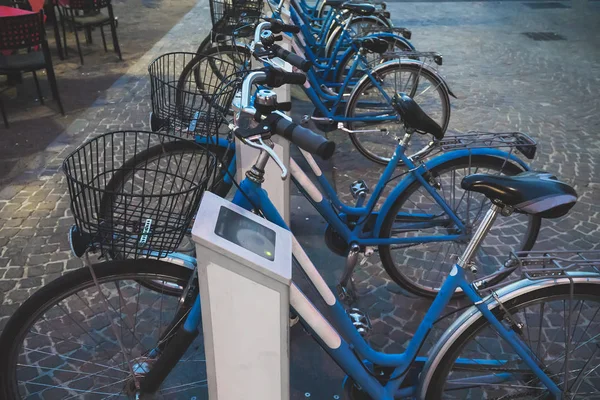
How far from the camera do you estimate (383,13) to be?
5.87 metres

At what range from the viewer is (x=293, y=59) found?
95.0 inches

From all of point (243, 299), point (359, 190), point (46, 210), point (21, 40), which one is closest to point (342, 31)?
point (359, 190)

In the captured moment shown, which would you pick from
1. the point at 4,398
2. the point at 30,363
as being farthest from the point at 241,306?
the point at 30,363

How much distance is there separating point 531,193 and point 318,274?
76 cm

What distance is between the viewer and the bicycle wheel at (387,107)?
4266 mm

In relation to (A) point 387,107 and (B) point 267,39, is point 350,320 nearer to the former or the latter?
(B) point 267,39

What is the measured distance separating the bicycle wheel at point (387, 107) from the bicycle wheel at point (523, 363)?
5.60 ft

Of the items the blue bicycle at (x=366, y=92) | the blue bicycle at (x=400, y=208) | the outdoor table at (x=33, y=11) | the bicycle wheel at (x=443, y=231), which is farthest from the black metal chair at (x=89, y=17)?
the bicycle wheel at (x=443, y=231)

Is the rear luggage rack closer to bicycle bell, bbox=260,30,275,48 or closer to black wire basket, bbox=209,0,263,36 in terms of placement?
bicycle bell, bbox=260,30,275,48

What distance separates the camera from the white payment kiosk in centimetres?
138

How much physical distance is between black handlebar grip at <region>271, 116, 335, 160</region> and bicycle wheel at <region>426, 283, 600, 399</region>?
86 centimetres

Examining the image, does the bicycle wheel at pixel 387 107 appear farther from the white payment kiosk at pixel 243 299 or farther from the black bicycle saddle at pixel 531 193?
the white payment kiosk at pixel 243 299

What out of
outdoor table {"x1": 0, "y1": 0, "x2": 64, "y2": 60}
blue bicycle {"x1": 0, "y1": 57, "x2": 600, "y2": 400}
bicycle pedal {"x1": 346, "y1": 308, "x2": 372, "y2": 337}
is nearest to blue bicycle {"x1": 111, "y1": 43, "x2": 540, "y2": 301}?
bicycle pedal {"x1": 346, "y1": 308, "x2": 372, "y2": 337}

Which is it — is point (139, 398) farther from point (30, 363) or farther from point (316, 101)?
point (316, 101)
